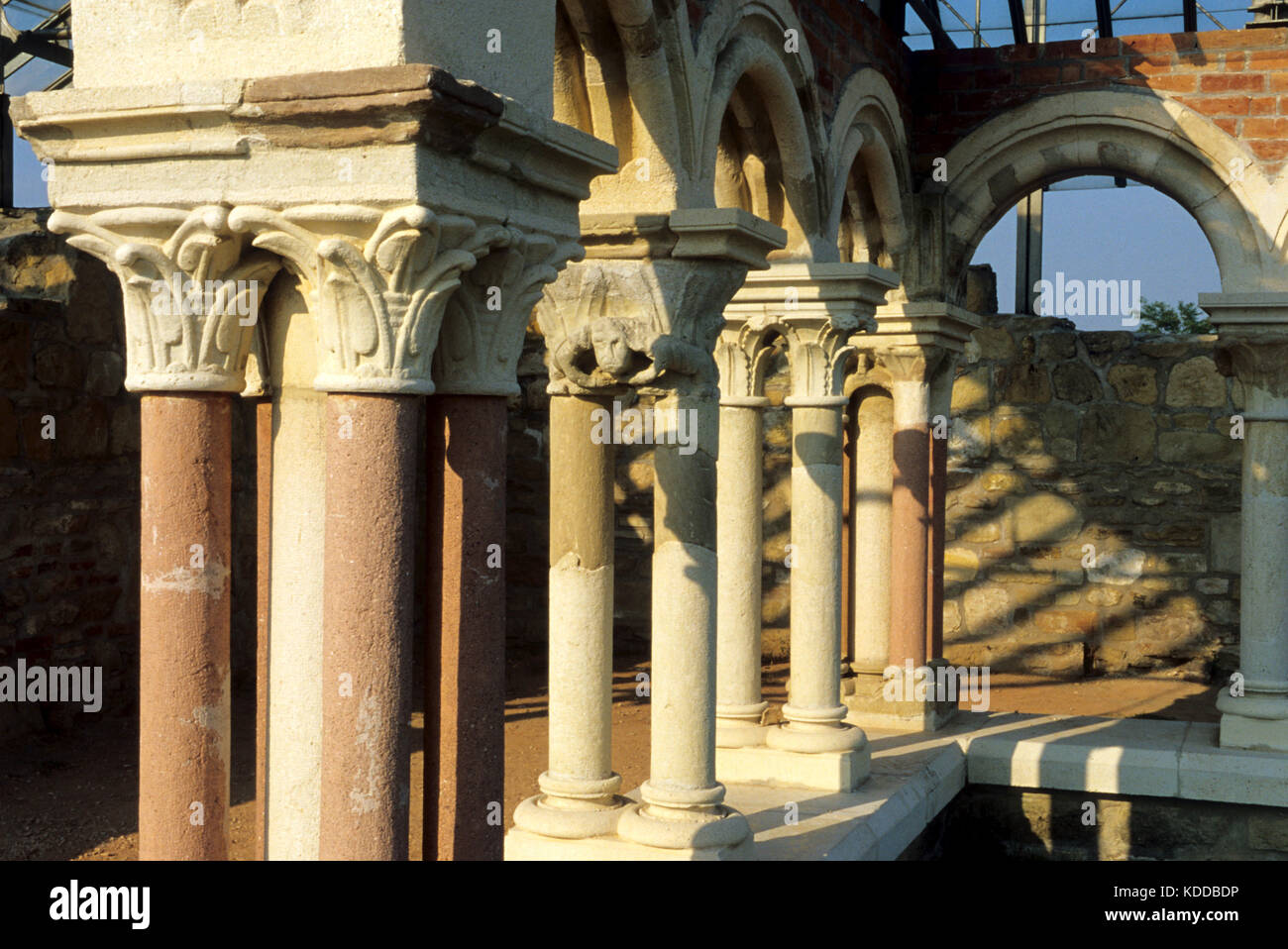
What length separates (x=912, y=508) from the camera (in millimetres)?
6977

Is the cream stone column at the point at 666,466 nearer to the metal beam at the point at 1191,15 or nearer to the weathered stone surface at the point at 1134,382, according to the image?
the metal beam at the point at 1191,15

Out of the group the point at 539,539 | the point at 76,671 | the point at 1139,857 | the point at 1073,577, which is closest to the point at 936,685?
the point at 1139,857

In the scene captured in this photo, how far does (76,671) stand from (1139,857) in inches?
204

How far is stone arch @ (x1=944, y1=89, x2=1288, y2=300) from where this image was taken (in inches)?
252

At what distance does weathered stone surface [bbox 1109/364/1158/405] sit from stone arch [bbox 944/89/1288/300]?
2.47 meters

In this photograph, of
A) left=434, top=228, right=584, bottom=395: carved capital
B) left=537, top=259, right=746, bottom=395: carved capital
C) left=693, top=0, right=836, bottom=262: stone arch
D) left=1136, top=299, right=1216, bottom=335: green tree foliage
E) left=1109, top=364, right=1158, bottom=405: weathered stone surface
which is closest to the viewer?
left=434, top=228, right=584, bottom=395: carved capital

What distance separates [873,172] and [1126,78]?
1.28 meters

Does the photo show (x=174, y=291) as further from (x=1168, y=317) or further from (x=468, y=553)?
(x=1168, y=317)

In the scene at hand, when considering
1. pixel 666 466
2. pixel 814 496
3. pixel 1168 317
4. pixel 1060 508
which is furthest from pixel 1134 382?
pixel 1168 317

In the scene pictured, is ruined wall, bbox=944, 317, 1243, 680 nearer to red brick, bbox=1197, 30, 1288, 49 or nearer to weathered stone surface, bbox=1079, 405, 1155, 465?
weathered stone surface, bbox=1079, 405, 1155, 465

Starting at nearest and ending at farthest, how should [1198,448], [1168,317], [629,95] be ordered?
[629,95] → [1198,448] → [1168,317]

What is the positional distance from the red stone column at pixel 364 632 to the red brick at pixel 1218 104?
523 cm

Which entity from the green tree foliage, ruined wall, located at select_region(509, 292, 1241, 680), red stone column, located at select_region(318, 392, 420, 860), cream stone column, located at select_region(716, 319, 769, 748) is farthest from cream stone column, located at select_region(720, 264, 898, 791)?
the green tree foliage
